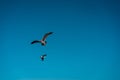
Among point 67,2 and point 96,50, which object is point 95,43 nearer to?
point 96,50

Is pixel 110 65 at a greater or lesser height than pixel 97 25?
lesser

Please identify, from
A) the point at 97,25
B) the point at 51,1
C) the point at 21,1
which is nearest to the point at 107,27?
the point at 97,25

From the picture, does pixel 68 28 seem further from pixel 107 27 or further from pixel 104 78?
pixel 104 78

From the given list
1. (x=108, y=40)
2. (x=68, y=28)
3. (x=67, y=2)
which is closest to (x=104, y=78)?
(x=108, y=40)

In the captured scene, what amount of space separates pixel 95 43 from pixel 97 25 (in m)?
0.22

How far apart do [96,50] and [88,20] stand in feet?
1.24

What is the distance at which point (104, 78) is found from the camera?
4.36 metres

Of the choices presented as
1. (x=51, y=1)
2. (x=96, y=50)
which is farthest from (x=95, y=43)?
(x=51, y=1)

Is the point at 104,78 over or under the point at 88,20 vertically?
under

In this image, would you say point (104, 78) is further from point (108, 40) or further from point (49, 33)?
point (49, 33)

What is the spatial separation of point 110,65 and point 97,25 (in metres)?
0.51

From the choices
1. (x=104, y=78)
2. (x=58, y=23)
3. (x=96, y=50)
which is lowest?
(x=104, y=78)

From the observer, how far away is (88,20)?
4.43 m

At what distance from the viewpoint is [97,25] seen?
4.43m
